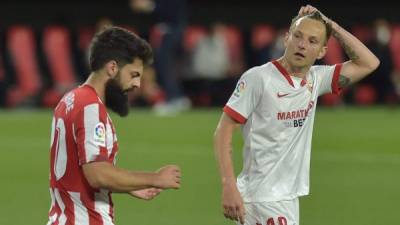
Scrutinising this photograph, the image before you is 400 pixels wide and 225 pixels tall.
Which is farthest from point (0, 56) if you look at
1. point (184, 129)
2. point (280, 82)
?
point (280, 82)

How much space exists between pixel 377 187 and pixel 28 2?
15962 millimetres

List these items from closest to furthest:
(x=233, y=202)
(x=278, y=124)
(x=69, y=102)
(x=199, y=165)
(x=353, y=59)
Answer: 1. (x=69, y=102)
2. (x=233, y=202)
3. (x=278, y=124)
4. (x=353, y=59)
5. (x=199, y=165)

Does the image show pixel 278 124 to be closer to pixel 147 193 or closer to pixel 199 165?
pixel 147 193

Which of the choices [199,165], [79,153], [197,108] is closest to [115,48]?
[79,153]

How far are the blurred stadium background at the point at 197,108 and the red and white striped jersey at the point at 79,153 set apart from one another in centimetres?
435

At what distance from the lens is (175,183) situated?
606cm

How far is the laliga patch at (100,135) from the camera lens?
5969 mm

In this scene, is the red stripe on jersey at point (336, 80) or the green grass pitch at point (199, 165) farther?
the green grass pitch at point (199, 165)

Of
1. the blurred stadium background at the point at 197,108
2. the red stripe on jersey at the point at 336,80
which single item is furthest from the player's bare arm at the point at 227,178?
the blurred stadium background at the point at 197,108

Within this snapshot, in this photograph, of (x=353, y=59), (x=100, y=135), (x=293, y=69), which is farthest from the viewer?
(x=353, y=59)

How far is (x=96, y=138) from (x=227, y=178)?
0.93 m

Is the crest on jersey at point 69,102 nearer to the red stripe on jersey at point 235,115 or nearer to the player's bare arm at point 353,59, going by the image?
the red stripe on jersey at point 235,115

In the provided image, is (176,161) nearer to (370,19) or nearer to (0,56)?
(0,56)

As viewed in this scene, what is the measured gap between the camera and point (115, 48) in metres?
6.14
